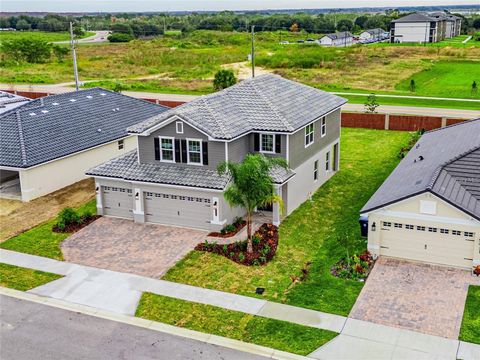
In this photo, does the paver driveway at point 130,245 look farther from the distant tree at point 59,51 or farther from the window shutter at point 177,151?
the distant tree at point 59,51

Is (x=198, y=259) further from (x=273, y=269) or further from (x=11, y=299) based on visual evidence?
(x=11, y=299)

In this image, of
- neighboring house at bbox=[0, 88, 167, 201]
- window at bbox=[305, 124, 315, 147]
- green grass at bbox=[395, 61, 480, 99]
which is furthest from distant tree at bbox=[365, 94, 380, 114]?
neighboring house at bbox=[0, 88, 167, 201]

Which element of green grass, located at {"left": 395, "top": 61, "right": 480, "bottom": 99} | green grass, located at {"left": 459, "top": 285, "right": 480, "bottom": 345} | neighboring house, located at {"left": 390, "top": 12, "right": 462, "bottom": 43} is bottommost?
green grass, located at {"left": 459, "top": 285, "right": 480, "bottom": 345}

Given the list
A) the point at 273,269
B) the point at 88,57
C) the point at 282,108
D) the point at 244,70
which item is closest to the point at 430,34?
the point at 244,70

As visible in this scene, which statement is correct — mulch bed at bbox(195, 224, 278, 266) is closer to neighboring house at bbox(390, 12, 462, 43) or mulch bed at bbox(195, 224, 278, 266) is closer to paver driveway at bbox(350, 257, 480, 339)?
paver driveway at bbox(350, 257, 480, 339)

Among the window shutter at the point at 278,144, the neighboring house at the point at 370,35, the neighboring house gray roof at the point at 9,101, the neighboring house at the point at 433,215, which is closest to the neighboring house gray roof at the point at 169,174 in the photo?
the window shutter at the point at 278,144

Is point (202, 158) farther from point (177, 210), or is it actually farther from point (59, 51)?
point (59, 51)
